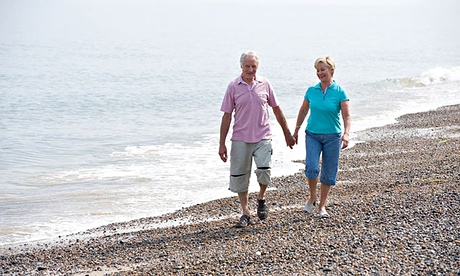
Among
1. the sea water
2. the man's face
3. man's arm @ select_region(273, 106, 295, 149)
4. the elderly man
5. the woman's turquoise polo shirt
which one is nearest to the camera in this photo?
the man's face

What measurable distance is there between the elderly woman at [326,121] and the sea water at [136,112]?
365cm

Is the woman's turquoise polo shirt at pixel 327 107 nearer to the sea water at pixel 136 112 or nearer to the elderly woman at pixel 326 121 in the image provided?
the elderly woman at pixel 326 121

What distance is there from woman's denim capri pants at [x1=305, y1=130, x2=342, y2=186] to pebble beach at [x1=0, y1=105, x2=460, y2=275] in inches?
21.9

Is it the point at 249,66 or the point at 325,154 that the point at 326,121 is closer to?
the point at 325,154

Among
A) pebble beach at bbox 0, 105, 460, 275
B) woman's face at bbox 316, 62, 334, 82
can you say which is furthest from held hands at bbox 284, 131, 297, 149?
pebble beach at bbox 0, 105, 460, 275

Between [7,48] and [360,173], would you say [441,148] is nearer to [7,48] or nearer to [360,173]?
[360,173]

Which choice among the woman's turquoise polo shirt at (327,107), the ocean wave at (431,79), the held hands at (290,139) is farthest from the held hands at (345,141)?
the ocean wave at (431,79)

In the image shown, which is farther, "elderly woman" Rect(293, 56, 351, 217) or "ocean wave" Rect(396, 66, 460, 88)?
"ocean wave" Rect(396, 66, 460, 88)

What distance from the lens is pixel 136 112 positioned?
2770 cm

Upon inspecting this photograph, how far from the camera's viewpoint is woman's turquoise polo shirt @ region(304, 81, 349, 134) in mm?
8539

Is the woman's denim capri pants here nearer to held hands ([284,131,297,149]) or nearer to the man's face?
held hands ([284,131,297,149])

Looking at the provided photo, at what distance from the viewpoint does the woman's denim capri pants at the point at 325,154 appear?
8633 millimetres

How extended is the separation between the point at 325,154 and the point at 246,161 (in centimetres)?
99

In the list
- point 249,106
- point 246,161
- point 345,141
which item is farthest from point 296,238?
point 249,106
